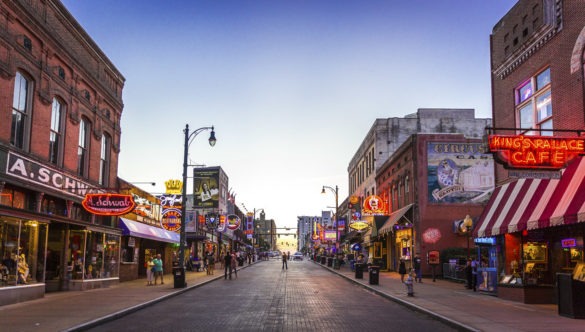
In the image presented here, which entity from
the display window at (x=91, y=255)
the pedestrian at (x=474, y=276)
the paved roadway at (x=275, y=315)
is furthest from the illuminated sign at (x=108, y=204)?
the pedestrian at (x=474, y=276)

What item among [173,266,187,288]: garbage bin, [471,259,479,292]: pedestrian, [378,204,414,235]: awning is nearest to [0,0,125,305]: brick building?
[173,266,187,288]: garbage bin

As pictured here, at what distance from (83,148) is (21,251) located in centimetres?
777

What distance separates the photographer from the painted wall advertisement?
38844 mm

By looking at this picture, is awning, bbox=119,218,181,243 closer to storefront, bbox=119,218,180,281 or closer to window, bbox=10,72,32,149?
storefront, bbox=119,218,180,281

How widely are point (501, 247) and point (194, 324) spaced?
13822 millimetres

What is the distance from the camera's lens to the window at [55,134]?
2239cm

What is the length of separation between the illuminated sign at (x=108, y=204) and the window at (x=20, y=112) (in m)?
3.94

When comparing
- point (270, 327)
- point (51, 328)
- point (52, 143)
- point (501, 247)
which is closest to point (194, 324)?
point (270, 327)

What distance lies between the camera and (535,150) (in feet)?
→ 49.6

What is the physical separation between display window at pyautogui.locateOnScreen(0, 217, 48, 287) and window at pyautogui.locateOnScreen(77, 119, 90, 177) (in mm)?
5256

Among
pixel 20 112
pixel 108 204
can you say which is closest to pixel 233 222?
pixel 108 204

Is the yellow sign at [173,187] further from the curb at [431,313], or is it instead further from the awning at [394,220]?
the curb at [431,313]

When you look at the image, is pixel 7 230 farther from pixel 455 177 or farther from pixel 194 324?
pixel 455 177

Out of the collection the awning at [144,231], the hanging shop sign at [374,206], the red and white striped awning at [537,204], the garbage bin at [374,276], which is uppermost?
the hanging shop sign at [374,206]
